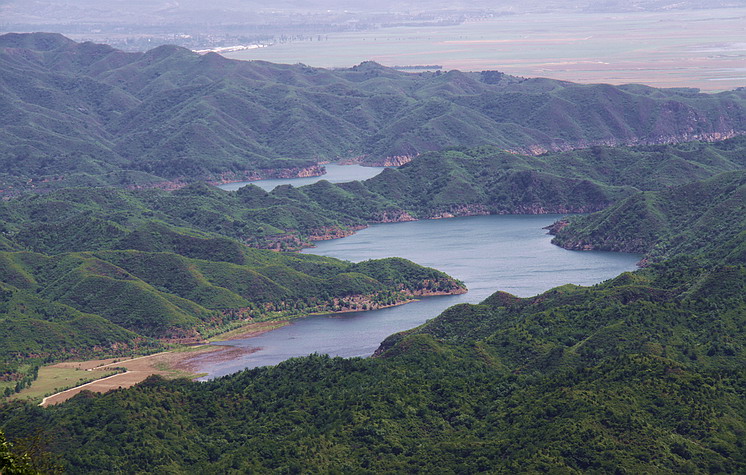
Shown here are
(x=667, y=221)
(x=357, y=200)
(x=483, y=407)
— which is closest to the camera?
(x=483, y=407)

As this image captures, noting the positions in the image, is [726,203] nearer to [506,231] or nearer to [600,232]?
[600,232]

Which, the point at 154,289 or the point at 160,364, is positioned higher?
the point at 154,289

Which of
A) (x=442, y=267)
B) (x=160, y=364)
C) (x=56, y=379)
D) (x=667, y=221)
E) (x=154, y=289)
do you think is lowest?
(x=160, y=364)

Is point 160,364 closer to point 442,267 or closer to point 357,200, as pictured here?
point 442,267

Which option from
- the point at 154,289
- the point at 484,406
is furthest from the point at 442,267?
the point at 484,406

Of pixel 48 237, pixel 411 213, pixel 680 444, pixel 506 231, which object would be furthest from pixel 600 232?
pixel 680 444

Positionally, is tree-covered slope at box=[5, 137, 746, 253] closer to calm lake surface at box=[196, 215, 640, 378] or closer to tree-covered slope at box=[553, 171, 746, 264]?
calm lake surface at box=[196, 215, 640, 378]
